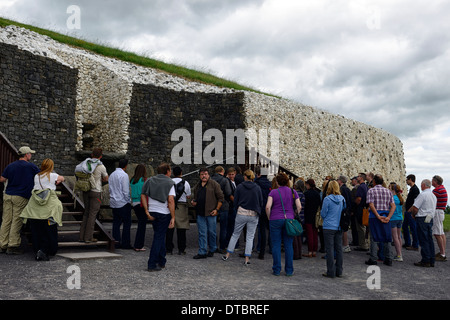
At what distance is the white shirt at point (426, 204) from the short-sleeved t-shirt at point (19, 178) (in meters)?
7.57

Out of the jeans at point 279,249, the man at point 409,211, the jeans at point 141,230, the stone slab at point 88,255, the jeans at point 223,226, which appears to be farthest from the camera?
the man at point 409,211

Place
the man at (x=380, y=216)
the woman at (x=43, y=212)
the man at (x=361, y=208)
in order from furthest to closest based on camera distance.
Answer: the man at (x=361, y=208) → the man at (x=380, y=216) → the woman at (x=43, y=212)

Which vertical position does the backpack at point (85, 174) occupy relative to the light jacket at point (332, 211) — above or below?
above

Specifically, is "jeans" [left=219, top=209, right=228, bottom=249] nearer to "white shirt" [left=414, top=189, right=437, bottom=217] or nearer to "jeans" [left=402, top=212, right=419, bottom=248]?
"white shirt" [left=414, top=189, right=437, bottom=217]

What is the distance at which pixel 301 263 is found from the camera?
7363 millimetres

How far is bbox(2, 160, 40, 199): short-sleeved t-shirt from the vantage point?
6750 mm

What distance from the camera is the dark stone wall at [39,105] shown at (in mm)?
12812

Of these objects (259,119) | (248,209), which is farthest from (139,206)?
(259,119)

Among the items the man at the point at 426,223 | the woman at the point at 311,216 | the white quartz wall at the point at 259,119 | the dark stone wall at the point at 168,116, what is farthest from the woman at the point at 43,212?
the dark stone wall at the point at 168,116

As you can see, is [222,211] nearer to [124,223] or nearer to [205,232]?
[205,232]

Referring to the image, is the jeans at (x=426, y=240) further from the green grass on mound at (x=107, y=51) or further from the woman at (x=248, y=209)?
the green grass on mound at (x=107, y=51)

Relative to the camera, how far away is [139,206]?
7770mm

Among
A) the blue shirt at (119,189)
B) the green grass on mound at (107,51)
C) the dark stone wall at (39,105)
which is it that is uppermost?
the green grass on mound at (107,51)
